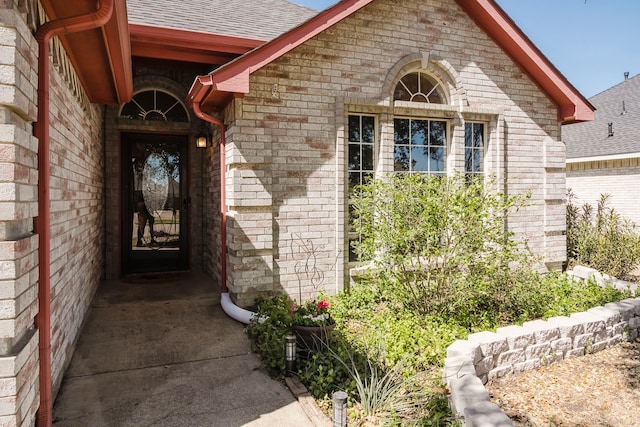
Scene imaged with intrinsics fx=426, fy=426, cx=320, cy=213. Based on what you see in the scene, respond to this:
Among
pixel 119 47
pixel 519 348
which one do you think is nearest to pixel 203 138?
pixel 119 47

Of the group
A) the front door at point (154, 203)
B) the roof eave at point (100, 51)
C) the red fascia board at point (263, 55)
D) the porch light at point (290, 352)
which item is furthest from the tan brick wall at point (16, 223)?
the front door at point (154, 203)

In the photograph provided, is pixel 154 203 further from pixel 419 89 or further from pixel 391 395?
pixel 391 395

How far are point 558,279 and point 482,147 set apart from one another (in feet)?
8.23

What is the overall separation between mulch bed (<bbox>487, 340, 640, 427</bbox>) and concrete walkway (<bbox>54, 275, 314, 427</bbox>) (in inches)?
77.0

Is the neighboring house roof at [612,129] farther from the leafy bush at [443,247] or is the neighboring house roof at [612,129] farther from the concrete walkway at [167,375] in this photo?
the concrete walkway at [167,375]

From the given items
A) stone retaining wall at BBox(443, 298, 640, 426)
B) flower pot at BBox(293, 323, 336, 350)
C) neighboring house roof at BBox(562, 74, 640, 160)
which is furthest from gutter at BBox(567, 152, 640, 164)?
flower pot at BBox(293, 323, 336, 350)

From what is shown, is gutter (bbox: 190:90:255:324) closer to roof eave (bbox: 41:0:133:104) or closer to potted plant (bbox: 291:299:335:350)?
roof eave (bbox: 41:0:133:104)

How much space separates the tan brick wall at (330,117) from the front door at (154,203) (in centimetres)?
251

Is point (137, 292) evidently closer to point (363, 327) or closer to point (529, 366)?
point (363, 327)

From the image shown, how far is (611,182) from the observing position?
41.5 feet

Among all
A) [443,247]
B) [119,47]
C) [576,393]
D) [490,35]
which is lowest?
[576,393]

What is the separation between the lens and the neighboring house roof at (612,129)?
1215cm

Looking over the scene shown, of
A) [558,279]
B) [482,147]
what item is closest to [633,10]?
[482,147]

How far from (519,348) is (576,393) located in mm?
601
